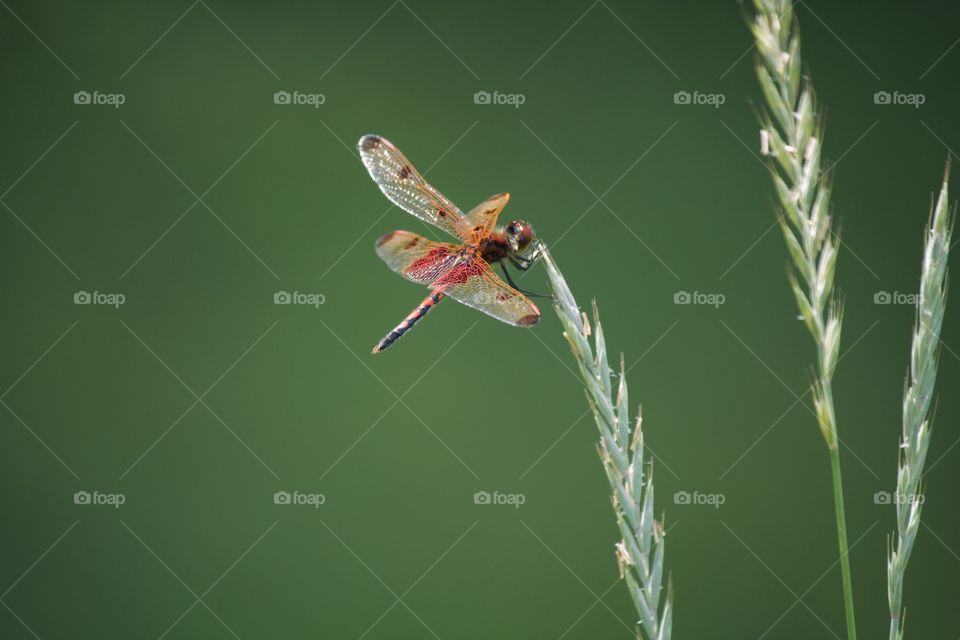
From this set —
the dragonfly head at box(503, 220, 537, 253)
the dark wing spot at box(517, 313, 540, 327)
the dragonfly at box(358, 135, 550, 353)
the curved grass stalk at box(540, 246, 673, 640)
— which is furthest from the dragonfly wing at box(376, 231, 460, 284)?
the curved grass stalk at box(540, 246, 673, 640)

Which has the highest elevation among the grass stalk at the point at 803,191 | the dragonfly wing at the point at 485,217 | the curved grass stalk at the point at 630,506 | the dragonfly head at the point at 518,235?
the dragonfly wing at the point at 485,217

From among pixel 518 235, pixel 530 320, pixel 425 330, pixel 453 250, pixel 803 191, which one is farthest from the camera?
pixel 425 330

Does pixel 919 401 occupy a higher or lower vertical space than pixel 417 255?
lower

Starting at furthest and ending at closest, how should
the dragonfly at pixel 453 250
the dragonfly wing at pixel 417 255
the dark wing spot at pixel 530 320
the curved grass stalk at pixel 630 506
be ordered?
the dragonfly wing at pixel 417 255 → the dragonfly at pixel 453 250 → the dark wing spot at pixel 530 320 → the curved grass stalk at pixel 630 506

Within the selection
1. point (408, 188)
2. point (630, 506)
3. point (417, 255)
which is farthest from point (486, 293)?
point (630, 506)

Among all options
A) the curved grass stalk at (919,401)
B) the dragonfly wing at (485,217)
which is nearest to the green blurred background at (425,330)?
the dragonfly wing at (485,217)

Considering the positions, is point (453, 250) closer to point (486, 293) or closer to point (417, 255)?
point (417, 255)

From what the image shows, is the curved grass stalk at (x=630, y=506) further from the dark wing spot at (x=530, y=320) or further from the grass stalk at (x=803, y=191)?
the dark wing spot at (x=530, y=320)
